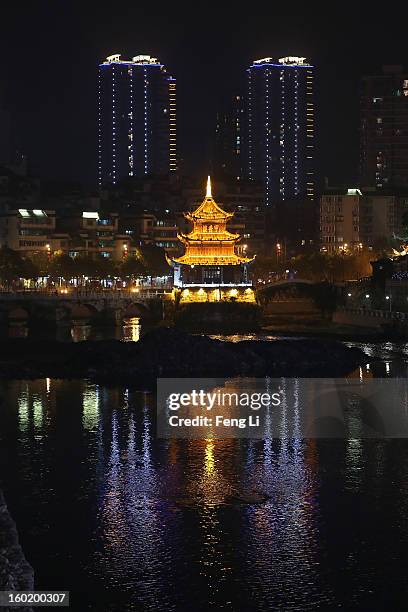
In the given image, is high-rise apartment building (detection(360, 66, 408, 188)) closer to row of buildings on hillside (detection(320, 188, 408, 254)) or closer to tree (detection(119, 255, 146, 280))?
row of buildings on hillside (detection(320, 188, 408, 254))

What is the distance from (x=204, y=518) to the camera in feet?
89.5

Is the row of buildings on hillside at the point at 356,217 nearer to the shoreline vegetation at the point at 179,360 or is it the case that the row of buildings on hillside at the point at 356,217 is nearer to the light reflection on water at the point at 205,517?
the shoreline vegetation at the point at 179,360

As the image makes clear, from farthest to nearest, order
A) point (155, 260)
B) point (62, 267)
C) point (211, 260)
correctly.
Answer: point (155, 260) → point (62, 267) → point (211, 260)

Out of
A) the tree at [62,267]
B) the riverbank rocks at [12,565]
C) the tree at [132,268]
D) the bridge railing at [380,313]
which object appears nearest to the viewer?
the riverbank rocks at [12,565]

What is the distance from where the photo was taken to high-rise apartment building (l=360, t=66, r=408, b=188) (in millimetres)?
193625

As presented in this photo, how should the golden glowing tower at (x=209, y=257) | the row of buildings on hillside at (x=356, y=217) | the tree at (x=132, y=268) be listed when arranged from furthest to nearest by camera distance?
1. the row of buildings on hillside at (x=356, y=217)
2. the tree at (x=132, y=268)
3. the golden glowing tower at (x=209, y=257)

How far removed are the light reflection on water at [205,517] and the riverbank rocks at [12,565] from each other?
106cm

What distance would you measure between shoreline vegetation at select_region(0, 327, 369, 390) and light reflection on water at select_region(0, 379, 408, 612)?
14.0 meters

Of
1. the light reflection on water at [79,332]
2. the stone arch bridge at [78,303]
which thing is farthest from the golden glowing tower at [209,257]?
the light reflection on water at [79,332]

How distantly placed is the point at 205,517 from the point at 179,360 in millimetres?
27522

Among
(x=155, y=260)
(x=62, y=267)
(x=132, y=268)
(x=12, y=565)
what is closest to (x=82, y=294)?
(x=62, y=267)

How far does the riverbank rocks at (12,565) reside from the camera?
779 inches

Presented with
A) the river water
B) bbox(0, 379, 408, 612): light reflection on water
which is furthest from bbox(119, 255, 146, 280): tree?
bbox(0, 379, 408, 612): light reflection on water

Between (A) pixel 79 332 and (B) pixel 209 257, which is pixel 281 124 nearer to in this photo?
(B) pixel 209 257
